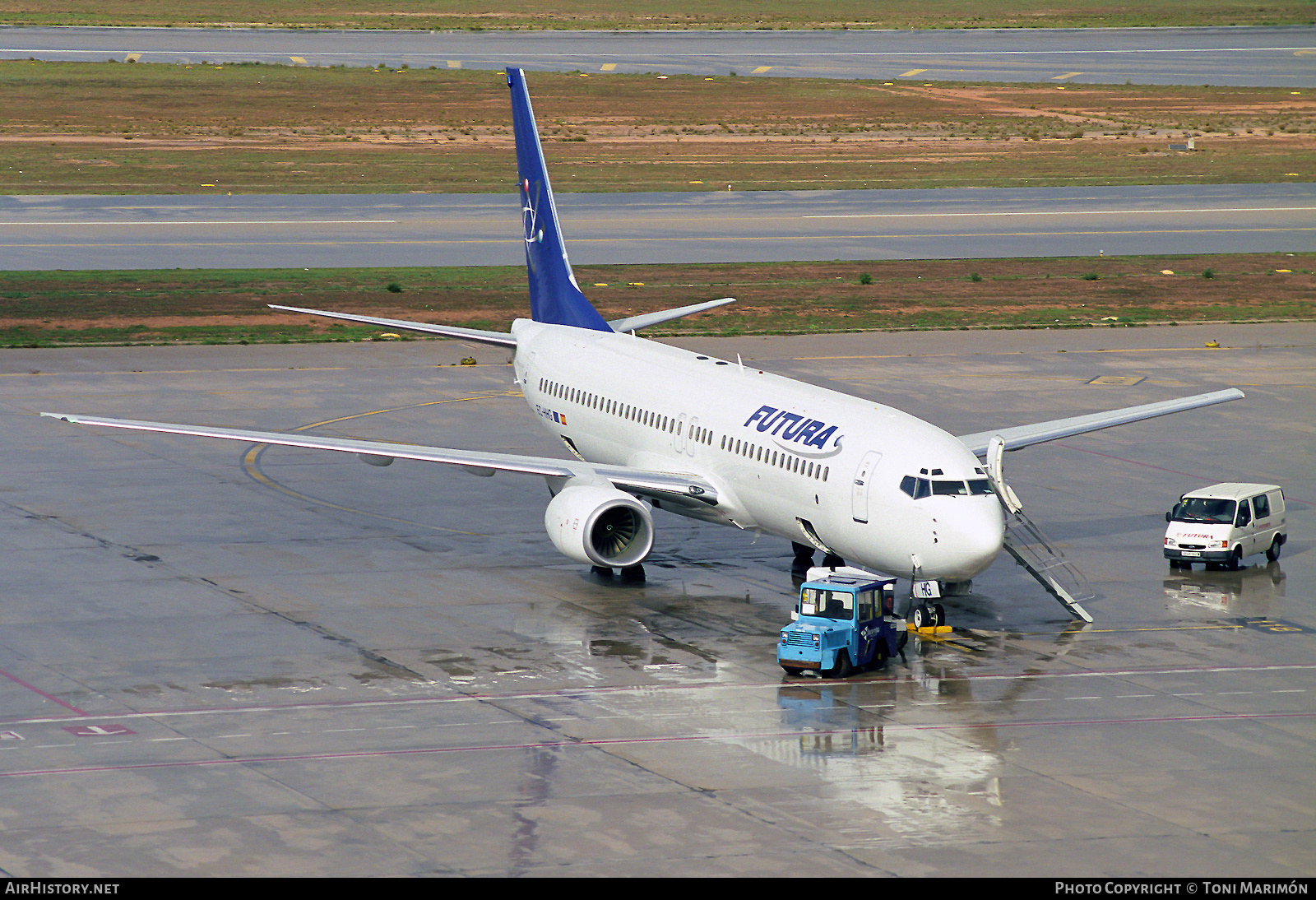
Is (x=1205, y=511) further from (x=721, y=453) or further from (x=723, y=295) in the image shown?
(x=723, y=295)

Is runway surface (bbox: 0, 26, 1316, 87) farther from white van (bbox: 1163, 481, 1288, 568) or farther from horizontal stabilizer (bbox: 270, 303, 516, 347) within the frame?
white van (bbox: 1163, 481, 1288, 568)

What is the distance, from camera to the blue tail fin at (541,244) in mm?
49812

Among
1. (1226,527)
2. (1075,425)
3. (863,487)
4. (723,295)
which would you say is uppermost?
(723,295)

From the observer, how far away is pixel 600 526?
3969 cm

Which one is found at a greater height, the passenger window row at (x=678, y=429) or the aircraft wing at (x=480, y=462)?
the passenger window row at (x=678, y=429)

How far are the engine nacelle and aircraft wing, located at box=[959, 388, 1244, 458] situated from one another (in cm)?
879

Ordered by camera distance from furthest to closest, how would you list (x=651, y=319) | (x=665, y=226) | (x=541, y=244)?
(x=665, y=226) < (x=651, y=319) < (x=541, y=244)

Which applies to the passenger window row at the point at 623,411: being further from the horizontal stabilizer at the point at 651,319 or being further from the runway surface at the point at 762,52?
the runway surface at the point at 762,52

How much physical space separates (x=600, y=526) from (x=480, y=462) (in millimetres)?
3383

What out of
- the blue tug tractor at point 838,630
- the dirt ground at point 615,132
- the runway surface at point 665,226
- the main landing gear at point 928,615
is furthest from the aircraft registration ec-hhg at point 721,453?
the dirt ground at point 615,132

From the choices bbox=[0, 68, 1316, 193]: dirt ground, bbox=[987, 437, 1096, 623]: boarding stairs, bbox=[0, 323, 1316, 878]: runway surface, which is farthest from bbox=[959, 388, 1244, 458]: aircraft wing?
bbox=[0, 68, 1316, 193]: dirt ground


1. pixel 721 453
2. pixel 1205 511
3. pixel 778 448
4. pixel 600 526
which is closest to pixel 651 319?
pixel 721 453

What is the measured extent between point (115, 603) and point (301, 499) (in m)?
11.3

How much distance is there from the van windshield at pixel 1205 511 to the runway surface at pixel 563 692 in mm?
1525
